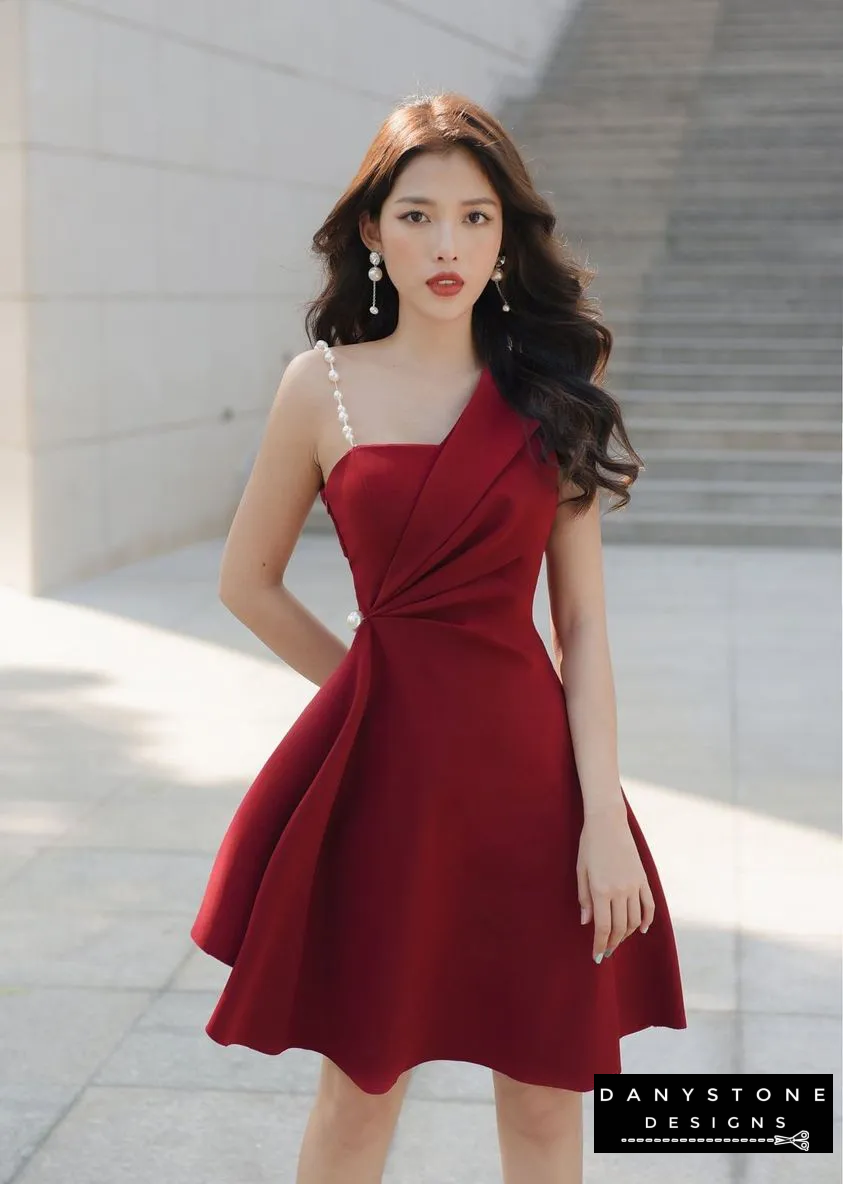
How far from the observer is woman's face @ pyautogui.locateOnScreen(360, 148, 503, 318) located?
234 centimetres

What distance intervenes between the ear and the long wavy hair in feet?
0.04

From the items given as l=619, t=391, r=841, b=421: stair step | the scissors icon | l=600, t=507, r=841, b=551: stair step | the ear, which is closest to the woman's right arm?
the ear

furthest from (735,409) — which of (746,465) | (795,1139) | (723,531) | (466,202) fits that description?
(466,202)

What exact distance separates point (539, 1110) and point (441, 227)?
1.26 m

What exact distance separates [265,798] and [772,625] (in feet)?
20.4

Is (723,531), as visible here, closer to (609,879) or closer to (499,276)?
(499,276)

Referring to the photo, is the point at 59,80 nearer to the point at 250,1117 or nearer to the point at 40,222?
the point at 40,222

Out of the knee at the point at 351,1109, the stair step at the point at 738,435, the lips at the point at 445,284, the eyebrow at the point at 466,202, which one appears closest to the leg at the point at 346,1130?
the knee at the point at 351,1109

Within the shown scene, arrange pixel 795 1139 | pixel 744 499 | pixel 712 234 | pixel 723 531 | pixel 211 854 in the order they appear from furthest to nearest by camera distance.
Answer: pixel 712 234, pixel 744 499, pixel 723 531, pixel 211 854, pixel 795 1139

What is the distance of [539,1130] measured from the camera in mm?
2396

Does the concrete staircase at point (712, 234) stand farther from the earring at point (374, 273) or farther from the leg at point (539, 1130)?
the leg at point (539, 1130)

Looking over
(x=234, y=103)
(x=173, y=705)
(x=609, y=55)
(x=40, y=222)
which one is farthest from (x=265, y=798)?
(x=609, y=55)

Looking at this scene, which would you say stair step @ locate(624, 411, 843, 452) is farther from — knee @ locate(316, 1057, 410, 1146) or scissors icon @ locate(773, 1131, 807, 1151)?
knee @ locate(316, 1057, 410, 1146)

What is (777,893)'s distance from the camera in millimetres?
4730
